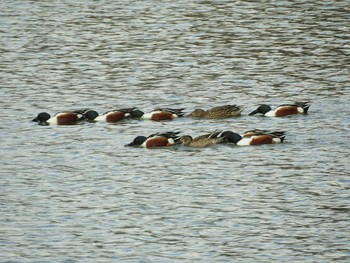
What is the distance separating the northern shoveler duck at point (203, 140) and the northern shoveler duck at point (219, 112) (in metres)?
1.81

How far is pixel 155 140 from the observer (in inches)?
882

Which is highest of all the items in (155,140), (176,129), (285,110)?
(155,140)

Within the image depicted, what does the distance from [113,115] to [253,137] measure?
3276 millimetres

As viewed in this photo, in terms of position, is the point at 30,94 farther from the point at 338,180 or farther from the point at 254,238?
the point at 254,238

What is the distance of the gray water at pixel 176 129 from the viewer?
17.0 metres

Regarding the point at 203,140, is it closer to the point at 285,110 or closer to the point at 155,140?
the point at 155,140

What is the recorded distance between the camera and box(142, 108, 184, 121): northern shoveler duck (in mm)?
24359

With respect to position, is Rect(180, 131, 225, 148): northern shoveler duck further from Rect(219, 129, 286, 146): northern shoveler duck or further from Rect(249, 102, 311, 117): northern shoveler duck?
Rect(249, 102, 311, 117): northern shoveler duck

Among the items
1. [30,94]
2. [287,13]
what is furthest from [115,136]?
[287,13]

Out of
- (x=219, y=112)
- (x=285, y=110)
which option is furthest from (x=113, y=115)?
(x=285, y=110)

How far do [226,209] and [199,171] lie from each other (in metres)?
2.45

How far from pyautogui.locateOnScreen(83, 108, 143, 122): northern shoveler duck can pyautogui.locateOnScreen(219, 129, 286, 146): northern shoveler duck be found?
264 cm

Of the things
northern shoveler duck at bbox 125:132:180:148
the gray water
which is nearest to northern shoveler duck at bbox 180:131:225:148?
the gray water

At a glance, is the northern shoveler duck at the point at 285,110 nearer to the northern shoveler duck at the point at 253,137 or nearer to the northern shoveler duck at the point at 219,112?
the northern shoveler duck at the point at 219,112
